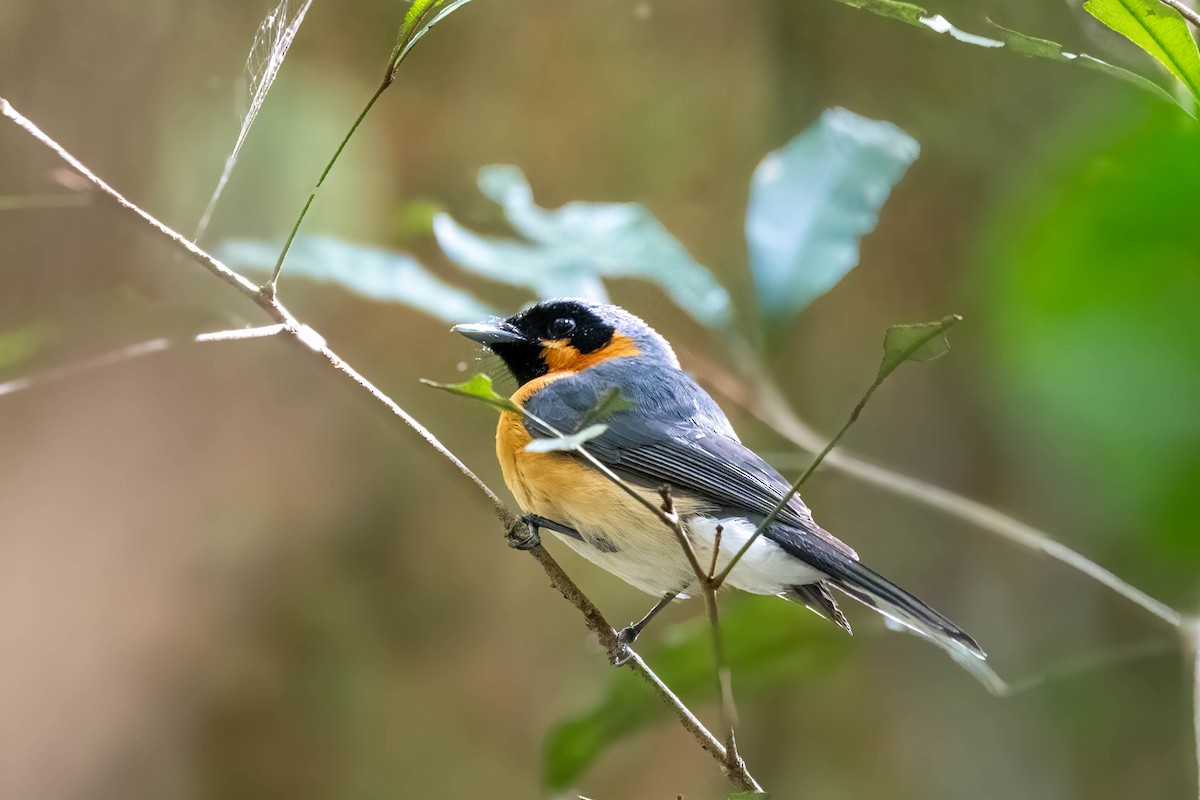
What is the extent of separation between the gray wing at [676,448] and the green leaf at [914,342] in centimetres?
69

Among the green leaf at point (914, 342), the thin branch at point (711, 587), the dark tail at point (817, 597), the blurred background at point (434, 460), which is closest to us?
the green leaf at point (914, 342)

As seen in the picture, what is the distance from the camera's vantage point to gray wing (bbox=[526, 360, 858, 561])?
5.05 ft

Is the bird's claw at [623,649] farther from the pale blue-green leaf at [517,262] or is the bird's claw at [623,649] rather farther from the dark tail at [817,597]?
the pale blue-green leaf at [517,262]

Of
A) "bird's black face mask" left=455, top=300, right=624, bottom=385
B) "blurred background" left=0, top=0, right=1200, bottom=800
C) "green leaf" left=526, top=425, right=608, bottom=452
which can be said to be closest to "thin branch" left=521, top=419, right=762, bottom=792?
"green leaf" left=526, top=425, right=608, bottom=452

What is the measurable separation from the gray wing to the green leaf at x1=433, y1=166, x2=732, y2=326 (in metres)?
0.15

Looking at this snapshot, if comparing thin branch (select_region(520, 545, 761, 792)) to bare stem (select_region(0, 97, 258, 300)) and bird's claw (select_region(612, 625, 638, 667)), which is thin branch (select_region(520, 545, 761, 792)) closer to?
bird's claw (select_region(612, 625, 638, 667))

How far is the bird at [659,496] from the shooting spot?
145cm

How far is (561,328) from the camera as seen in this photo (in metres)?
1.88

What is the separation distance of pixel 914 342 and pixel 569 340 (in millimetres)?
1181

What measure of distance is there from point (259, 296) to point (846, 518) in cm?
265

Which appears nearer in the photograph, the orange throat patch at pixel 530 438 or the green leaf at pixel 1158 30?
the green leaf at pixel 1158 30

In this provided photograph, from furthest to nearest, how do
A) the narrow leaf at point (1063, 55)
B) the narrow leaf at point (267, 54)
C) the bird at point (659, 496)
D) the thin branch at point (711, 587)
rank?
the bird at point (659, 496)
the narrow leaf at point (267, 54)
the narrow leaf at point (1063, 55)
the thin branch at point (711, 587)

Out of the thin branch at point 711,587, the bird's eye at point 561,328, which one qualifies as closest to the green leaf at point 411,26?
the thin branch at point 711,587

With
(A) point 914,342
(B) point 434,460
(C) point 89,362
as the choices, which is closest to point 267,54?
(C) point 89,362
